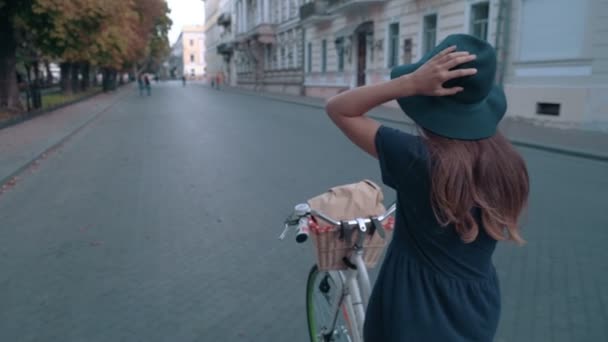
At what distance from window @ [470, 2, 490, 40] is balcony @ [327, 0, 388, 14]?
680 cm

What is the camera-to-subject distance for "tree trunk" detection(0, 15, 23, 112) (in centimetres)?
2091

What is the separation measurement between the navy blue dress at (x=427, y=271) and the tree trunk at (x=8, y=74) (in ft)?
74.9

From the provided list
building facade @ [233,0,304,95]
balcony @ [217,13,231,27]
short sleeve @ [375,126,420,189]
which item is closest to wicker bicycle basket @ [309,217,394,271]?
short sleeve @ [375,126,420,189]

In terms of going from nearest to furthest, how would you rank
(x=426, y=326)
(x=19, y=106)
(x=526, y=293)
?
(x=426, y=326)
(x=526, y=293)
(x=19, y=106)

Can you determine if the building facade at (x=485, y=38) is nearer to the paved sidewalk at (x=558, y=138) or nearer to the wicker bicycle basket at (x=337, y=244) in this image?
the paved sidewalk at (x=558, y=138)

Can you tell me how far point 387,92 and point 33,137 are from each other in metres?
15.5

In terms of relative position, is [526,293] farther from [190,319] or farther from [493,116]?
[493,116]

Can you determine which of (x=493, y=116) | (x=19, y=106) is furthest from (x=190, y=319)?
(x=19, y=106)

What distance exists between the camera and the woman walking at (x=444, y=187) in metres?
1.52

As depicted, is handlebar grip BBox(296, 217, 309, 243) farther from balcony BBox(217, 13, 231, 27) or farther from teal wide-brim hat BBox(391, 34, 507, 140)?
balcony BBox(217, 13, 231, 27)

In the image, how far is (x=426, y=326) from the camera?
166 centimetres

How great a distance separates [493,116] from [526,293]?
319 centimetres

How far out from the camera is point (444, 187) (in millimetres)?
1555

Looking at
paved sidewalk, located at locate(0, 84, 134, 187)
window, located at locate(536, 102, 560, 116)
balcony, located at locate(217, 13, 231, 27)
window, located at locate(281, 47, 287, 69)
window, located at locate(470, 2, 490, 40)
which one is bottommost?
paved sidewalk, located at locate(0, 84, 134, 187)
